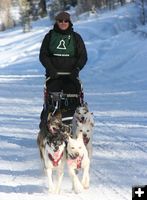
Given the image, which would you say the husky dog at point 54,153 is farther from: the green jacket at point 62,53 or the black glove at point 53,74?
the green jacket at point 62,53

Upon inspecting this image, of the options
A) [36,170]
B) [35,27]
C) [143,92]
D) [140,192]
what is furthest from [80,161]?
[35,27]

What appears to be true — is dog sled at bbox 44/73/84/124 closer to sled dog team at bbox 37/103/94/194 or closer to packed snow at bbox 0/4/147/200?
packed snow at bbox 0/4/147/200

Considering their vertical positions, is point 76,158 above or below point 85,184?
above

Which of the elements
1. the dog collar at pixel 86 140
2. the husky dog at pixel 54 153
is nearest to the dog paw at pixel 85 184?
the husky dog at pixel 54 153

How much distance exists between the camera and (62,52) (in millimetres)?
7930

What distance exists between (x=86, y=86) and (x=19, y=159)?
986 cm

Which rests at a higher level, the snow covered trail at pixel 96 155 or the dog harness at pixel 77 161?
the dog harness at pixel 77 161

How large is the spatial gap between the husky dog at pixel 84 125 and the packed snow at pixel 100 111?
1.43ft

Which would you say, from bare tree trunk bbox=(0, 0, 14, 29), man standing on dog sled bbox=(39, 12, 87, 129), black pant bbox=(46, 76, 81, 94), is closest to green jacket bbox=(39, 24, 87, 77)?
man standing on dog sled bbox=(39, 12, 87, 129)

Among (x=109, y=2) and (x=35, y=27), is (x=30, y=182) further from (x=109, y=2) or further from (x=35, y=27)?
(x=35, y=27)

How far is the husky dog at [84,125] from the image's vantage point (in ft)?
24.3

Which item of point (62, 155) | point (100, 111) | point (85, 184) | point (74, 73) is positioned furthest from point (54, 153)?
point (100, 111)

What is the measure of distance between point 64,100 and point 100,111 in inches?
205

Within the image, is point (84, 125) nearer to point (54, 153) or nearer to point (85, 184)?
point (85, 184)
